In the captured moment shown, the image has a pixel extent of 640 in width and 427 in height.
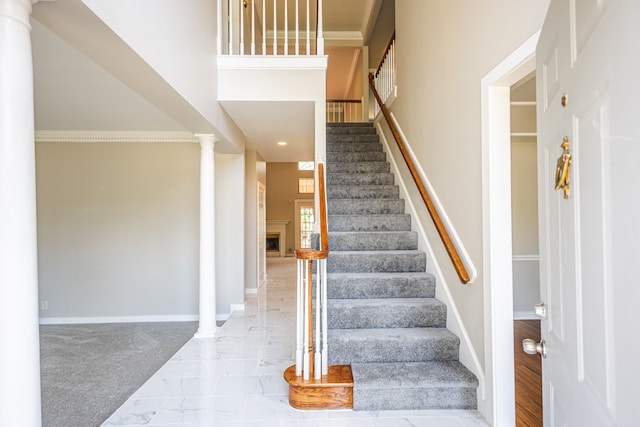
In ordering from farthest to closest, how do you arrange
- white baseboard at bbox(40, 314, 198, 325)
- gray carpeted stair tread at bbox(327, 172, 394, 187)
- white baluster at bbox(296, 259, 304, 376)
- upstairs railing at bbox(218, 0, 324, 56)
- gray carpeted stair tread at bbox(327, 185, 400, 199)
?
white baseboard at bbox(40, 314, 198, 325) → gray carpeted stair tread at bbox(327, 172, 394, 187) → gray carpeted stair tread at bbox(327, 185, 400, 199) → upstairs railing at bbox(218, 0, 324, 56) → white baluster at bbox(296, 259, 304, 376)

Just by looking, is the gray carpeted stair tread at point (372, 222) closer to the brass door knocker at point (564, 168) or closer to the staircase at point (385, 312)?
the staircase at point (385, 312)

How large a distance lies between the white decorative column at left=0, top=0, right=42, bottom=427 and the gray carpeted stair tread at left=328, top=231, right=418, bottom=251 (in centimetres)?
242

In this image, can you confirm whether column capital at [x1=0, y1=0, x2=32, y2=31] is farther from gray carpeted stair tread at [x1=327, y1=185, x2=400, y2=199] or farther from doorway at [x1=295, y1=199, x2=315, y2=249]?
doorway at [x1=295, y1=199, x2=315, y2=249]

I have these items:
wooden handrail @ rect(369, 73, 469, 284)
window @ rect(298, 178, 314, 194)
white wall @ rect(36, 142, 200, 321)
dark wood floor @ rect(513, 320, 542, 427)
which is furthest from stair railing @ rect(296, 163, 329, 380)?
window @ rect(298, 178, 314, 194)

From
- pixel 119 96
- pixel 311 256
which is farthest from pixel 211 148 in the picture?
pixel 311 256

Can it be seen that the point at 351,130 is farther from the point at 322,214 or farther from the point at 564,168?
the point at 564,168

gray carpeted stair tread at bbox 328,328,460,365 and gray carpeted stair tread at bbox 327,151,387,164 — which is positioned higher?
gray carpeted stair tread at bbox 327,151,387,164

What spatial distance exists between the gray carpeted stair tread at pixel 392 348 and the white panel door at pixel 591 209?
1.47 meters

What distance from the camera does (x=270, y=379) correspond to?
2602 millimetres

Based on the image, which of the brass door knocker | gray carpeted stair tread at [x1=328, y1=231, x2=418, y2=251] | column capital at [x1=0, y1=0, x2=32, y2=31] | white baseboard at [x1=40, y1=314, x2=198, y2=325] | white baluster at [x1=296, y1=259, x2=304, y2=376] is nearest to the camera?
the brass door knocker

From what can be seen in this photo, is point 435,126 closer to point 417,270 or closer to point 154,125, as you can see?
point 417,270

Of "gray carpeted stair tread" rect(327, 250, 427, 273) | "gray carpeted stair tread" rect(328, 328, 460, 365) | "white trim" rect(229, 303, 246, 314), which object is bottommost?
"white trim" rect(229, 303, 246, 314)

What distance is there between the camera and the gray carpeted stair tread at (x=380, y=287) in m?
2.84

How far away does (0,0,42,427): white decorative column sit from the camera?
3.87 ft
